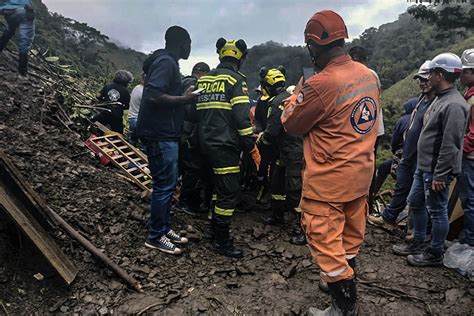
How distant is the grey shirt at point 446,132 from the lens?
3314mm

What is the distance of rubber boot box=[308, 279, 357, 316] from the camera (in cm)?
265

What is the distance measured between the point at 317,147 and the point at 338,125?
0.71 ft

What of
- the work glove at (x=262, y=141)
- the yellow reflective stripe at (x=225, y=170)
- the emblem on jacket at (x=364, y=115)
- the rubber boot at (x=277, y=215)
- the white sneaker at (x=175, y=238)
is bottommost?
the rubber boot at (x=277, y=215)

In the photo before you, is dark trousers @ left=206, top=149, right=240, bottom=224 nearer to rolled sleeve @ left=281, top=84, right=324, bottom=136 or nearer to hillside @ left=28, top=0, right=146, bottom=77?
rolled sleeve @ left=281, top=84, right=324, bottom=136

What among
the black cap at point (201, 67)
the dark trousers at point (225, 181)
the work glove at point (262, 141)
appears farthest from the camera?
the black cap at point (201, 67)

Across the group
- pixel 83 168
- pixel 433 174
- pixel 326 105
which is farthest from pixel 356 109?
pixel 83 168

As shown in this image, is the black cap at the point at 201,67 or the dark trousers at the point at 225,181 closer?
the dark trousers at the point at 225,181

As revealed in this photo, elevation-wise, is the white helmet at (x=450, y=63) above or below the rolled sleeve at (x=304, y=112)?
above

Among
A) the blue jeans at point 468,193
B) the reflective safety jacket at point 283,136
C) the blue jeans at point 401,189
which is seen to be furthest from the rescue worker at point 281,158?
the blue jeans at point 468,193

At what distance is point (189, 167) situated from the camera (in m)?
4.88

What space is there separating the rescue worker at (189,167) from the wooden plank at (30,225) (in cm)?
202

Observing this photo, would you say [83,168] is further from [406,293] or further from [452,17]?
[452,17]

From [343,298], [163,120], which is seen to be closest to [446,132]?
[343,298]

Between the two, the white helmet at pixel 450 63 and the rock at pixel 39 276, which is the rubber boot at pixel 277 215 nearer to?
the white helmet at pixel 450 63
